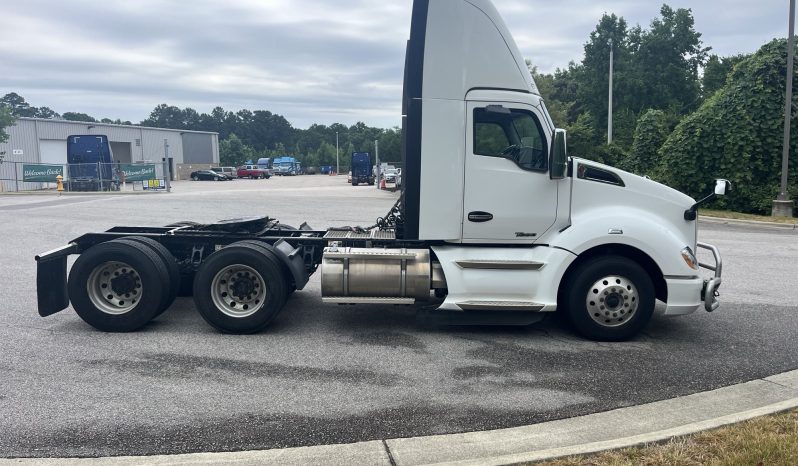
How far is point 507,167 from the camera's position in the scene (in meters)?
6.52

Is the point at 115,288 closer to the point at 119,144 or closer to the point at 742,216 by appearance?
the point at 742,216

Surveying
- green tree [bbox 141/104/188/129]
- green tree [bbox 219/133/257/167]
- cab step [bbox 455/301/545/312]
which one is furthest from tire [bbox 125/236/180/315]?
green tree [bbox 141/104/188/129]

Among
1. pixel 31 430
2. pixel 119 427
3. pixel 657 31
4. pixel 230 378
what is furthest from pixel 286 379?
pixel 657 31

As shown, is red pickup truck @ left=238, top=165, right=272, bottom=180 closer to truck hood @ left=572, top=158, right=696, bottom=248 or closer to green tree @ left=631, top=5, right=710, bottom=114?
green tree @ left=631, top=5, right=710, bottom=114

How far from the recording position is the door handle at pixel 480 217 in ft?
21.5

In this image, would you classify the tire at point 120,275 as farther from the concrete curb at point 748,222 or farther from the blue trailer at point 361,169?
the blue trailer at point 361,169

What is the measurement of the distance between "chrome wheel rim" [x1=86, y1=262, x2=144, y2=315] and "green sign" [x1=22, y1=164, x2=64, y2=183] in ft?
120

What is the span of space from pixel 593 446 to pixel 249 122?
149377 millimetres

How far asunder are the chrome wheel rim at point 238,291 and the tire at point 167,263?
2.09 ft

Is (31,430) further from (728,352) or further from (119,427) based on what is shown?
(728,352)

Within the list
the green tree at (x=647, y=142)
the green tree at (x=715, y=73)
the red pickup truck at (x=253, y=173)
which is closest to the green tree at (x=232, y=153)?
the red pickup truck at (x=253, y=173)

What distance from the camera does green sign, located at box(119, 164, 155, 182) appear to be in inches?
1495

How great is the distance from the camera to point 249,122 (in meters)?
146

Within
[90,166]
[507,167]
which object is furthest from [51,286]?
[90,166]
